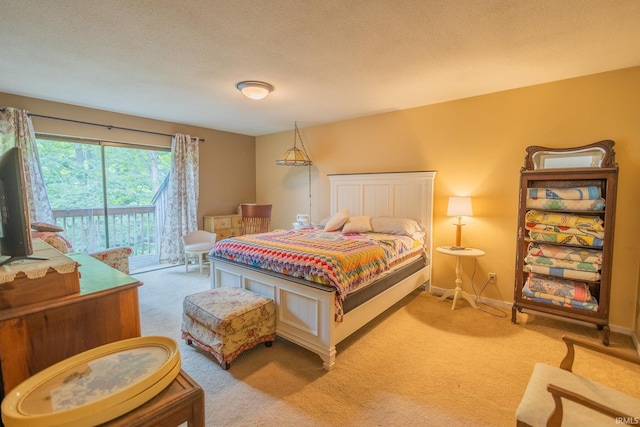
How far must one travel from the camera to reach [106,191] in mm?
4535

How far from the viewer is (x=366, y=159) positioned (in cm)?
453

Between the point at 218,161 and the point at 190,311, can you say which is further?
the point at 218,161

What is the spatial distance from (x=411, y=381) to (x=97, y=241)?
5012 mm

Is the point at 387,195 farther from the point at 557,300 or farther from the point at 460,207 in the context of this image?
the point at 557,300

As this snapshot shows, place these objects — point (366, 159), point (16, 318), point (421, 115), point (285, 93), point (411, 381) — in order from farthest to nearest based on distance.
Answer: point (366, 159), point (421, 115), point (285, 93), point (411, 381), point (16, 318)

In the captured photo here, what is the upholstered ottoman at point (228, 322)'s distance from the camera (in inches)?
88.2

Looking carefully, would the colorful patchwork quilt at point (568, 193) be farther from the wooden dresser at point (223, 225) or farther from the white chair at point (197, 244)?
the wooden dresser at point (223, 225)

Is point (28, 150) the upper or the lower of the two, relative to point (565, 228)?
upper

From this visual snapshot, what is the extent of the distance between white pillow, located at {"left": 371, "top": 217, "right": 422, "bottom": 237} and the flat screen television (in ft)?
11.0

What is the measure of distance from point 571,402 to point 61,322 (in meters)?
2.20

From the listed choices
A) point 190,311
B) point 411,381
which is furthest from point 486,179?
point 190,311

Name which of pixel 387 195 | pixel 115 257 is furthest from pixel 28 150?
pixel 387 195

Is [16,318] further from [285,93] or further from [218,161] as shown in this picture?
[218,161]

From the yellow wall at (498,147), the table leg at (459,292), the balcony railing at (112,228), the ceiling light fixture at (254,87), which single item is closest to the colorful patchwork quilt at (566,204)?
the yellow wall at (498,147)
